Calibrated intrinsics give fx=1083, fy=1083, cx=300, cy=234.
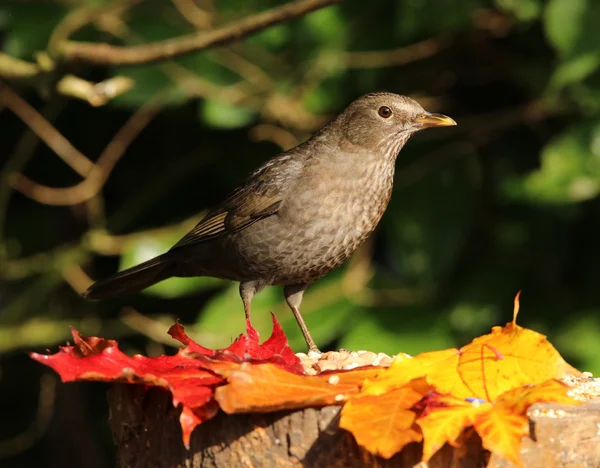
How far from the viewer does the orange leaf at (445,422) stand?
2754 mm

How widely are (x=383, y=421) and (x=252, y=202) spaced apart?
88.0 inches

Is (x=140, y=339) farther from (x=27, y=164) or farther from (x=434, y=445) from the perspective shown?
(x=434, y=445)

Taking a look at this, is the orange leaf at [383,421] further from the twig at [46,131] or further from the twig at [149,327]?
the twig at [46,131]

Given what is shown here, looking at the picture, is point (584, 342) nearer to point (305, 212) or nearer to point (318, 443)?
point (305, 212)

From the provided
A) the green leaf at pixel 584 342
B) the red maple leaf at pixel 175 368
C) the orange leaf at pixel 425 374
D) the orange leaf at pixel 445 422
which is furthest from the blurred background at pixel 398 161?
the orange leaf at pixel 445 422

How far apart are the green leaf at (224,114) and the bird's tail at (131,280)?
0.71 meters

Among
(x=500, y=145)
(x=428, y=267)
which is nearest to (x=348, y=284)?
(x=428, y=267)

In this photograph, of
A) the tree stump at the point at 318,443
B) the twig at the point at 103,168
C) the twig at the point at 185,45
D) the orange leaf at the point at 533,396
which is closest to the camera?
the orange leaf at the point at 533,396

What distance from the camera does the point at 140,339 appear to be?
6.32m

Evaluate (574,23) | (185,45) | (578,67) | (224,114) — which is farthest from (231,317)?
(574,23)

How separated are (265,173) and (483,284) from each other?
1.26m

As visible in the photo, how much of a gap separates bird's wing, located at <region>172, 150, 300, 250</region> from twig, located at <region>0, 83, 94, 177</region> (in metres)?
1.13

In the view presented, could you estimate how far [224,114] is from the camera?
17.6ft

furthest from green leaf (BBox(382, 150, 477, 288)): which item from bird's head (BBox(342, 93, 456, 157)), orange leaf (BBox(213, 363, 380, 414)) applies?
orange leaf (BBox(213, 363, 380, 414))
